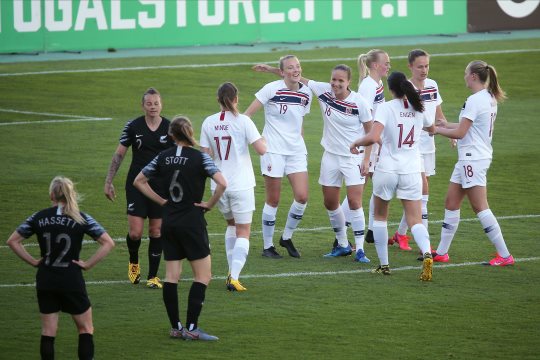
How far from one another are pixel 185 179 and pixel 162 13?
19.2 meters

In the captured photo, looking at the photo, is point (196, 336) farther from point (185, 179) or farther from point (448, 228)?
point (448, 228)

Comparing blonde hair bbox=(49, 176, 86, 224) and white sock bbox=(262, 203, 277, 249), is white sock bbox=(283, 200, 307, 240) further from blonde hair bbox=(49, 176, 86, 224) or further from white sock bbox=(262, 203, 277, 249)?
blonde hair bbox=(49, 176, 86, 224)

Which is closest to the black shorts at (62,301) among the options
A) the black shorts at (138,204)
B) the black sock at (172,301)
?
the black sock at (172,301)

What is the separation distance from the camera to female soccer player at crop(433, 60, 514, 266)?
12648 mm

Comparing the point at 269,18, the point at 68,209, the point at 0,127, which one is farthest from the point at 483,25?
the point at 68,209

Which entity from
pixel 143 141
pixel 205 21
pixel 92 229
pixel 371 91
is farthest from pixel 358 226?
pixel 205 21

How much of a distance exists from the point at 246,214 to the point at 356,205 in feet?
6.40

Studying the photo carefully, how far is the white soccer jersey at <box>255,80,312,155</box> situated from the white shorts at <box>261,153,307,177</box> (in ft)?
0.19

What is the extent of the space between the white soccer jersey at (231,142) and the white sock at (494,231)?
9.28 ft

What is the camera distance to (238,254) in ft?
38.1

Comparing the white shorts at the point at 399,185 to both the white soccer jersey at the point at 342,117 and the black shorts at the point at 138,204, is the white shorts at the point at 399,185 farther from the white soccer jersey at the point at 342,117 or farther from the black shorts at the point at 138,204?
the black shorts at the point at 138,204

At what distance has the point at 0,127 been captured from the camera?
21.7 metres

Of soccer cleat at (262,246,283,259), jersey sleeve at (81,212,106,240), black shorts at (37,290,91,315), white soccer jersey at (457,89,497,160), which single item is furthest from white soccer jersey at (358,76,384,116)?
black shorts at (37,290,91,315)

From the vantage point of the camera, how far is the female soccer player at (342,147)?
42.2 feet
